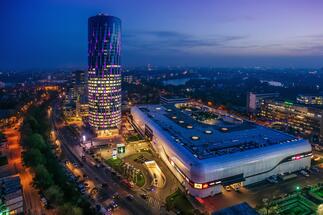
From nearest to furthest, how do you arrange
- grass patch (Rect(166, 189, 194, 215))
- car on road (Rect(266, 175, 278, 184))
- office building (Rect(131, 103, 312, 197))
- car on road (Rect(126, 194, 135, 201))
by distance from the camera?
grass patch (Rect(166, 189, 194, 215)) → car on road (Rect(126, 194, 135, 201)) → office building (Rect(131, 103, 312, 197)) → car on road (Rect(266, 175, 278, 184))

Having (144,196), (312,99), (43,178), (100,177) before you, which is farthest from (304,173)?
(312,99)

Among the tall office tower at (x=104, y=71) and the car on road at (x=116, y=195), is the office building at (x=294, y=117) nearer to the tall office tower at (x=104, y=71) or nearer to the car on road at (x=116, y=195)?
the tall office tower at (x=104, y=71)

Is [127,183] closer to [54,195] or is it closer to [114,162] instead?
[114,162]

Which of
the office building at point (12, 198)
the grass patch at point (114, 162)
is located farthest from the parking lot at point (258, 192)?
the office building at point (12, 198)

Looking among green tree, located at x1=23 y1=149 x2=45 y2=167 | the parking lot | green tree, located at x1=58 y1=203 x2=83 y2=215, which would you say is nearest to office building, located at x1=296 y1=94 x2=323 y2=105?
the parking lot

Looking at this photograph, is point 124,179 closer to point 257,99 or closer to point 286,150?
point 286,150

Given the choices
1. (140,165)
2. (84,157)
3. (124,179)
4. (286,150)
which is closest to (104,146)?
(84,157)

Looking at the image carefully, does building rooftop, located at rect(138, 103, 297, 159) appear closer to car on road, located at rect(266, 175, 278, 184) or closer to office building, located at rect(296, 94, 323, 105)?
car on road, located at rect(266, 175, 278, 184)
